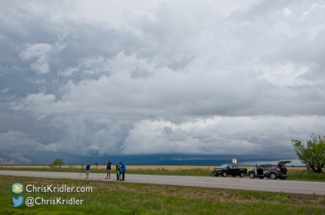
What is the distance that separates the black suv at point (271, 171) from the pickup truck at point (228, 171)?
3.97m

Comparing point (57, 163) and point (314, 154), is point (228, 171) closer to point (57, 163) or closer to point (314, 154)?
point (314, 154)

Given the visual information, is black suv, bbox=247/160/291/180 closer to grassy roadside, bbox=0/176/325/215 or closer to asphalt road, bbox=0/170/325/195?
asphalt road, bbox=0/170/325/195

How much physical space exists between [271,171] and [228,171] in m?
6.98

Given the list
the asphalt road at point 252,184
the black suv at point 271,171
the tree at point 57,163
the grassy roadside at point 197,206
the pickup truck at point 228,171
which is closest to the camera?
the grassy roadside at point 197,206

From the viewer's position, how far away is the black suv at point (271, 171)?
3597cm

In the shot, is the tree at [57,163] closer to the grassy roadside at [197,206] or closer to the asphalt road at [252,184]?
the asphalt road at [252,184]

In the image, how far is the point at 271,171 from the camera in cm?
3647

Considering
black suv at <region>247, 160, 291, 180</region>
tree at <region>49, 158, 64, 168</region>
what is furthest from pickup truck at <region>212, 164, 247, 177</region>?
A: tree at <region>49, 158, 64, 168</region>

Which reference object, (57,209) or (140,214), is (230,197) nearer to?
(140,214)

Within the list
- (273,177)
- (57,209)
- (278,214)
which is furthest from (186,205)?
(273,177)

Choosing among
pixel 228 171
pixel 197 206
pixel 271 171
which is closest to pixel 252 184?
pixel 271 171

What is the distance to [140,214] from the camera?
11320 mm

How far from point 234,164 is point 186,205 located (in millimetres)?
30963

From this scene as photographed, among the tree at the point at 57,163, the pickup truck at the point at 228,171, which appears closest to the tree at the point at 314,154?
the pickup truck at the point at 228,171
